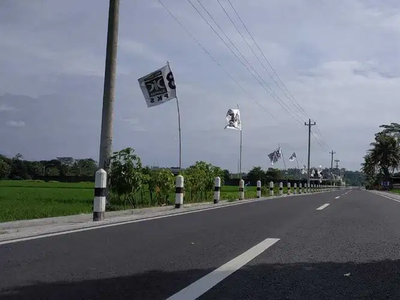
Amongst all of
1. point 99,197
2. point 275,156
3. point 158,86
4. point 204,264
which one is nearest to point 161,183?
point 158,86

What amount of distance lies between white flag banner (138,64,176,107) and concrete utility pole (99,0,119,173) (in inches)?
133

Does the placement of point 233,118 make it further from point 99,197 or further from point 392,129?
point 392,129

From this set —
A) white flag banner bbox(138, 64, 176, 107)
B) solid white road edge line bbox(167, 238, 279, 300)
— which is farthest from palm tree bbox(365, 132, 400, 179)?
solid white road edge line bbox(167, 238, 279, 300)

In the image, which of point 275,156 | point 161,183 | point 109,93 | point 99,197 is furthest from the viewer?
point 275,156

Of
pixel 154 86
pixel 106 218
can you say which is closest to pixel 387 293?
pixel 106 218

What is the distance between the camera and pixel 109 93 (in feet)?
43.0

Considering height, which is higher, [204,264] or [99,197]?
[99,197]

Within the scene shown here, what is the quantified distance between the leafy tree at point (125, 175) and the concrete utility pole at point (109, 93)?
423mm

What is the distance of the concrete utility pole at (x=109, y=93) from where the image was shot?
42.9 feet

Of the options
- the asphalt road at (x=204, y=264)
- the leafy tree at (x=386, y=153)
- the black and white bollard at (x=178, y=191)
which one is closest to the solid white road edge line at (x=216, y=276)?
the asphalt road at (x=204, y=264)

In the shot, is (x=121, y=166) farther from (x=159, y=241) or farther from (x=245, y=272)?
(x=245, y=272)

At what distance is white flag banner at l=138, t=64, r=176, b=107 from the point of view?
16.6m

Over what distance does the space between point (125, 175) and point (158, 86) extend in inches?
159

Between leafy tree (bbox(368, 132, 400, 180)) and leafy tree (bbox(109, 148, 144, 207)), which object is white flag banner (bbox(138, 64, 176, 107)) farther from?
leafy tree (bbox(368, 132, 400, 180))
